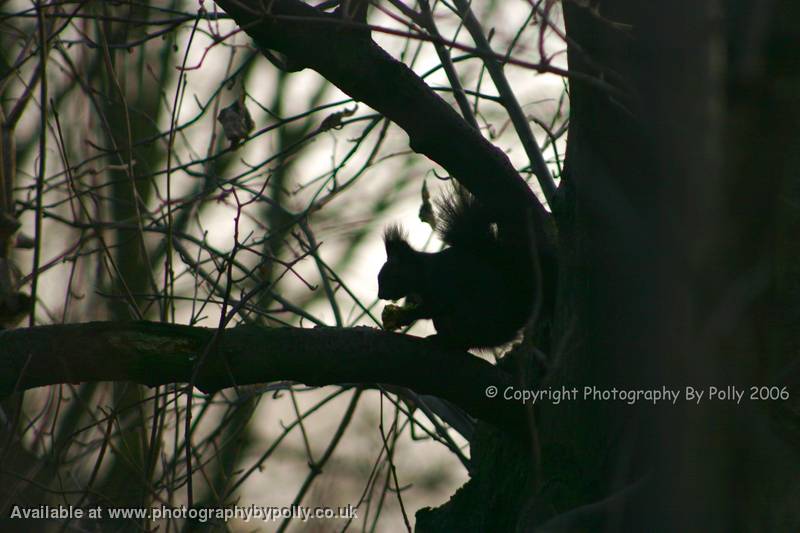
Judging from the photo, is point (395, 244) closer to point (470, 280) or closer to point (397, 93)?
point (470, 280)

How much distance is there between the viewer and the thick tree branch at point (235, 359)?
2.08 m

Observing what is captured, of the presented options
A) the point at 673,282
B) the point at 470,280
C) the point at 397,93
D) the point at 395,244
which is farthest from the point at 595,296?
the point at 395,244

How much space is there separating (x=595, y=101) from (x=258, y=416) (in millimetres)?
5914

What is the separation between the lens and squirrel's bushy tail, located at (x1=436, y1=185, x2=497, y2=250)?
3.18 metres

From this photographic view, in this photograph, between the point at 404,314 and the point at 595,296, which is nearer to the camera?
the point at 595,296

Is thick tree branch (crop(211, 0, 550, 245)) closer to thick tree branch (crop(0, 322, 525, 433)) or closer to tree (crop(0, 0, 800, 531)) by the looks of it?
tree (crop(0, 0, 800, 531))

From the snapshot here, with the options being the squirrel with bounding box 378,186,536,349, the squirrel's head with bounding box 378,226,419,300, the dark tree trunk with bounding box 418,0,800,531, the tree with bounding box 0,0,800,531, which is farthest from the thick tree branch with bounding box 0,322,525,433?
the squirrel's head with bounding box 378,226,419,300

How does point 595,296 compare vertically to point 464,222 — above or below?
below

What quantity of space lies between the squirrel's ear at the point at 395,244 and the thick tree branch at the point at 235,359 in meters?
1.08

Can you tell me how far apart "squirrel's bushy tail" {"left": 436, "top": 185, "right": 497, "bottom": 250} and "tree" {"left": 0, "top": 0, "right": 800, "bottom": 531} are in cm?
32

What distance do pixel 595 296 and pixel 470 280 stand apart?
1030mm

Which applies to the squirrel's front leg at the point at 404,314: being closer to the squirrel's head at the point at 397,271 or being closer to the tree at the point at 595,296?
the squirrel's head at the point at 397,271

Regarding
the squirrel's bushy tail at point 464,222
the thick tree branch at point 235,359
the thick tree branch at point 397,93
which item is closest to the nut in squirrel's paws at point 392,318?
the squirrel's bushy tail at point 464,222

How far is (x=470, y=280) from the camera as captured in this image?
10.3 feet
